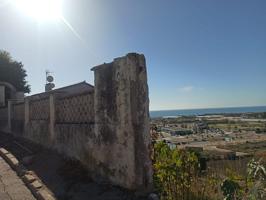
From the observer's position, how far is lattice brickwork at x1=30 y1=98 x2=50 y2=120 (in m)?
11.0

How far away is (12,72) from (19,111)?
49.1 ft

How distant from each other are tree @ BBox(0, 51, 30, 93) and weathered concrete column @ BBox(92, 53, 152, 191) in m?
23.7

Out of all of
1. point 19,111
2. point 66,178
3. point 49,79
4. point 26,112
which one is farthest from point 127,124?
point 49,79

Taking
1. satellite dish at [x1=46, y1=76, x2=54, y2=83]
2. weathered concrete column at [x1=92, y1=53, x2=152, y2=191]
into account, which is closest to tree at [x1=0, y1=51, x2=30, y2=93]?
satellite dish at [x1=46, y1=76, x2=54, y2=83]

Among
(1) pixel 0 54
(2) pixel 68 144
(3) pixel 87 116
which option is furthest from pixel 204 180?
(1) pixel 0 54

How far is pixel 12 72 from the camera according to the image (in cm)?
2898

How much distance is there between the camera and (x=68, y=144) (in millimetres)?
8578

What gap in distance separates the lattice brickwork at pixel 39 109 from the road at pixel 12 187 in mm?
2956

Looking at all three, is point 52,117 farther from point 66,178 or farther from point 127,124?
point 127,124

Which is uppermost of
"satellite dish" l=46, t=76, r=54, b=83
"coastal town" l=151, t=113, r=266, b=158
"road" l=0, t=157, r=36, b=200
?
"satellite dish" l=46, t=76, r=54, b=83

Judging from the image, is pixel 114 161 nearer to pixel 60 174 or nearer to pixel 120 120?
pixel 120 120

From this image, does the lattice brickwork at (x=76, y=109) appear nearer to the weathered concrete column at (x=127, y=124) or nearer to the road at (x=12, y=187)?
the weathered concrete column at (x=127, y=124)

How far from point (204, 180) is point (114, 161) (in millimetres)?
1571

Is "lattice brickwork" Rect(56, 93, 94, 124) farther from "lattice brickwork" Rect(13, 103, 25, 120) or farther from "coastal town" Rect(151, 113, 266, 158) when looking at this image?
"coastal town" Rect(151, 113, 266, 158)
